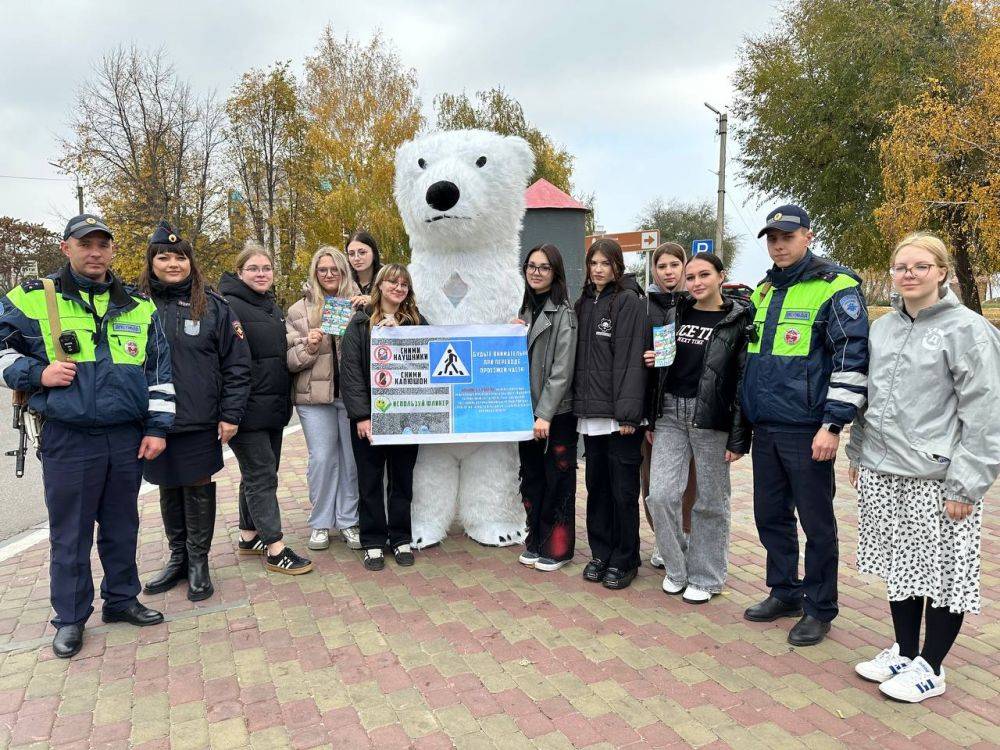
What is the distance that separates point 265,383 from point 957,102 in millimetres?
17074

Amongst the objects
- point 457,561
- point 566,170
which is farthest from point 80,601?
point 566,170

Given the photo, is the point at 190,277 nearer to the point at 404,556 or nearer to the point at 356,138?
the point at 404,556

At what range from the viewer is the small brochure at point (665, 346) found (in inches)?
140

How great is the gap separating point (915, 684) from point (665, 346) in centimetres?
186

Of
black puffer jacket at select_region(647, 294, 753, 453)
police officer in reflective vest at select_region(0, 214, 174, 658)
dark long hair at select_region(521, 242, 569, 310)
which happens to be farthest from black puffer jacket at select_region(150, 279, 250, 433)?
black puffer jacket at select_region(647, 294, 753, 453)

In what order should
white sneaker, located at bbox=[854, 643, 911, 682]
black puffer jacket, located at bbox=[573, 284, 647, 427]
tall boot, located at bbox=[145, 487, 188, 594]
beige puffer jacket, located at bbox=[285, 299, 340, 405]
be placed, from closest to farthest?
white sneaker, located at bbox=[854, 643, 911, 682] → black puffer jacket, located at bbox=[573, 284, 647, 427] → tall boot, located at bbox=[145, 487, 188, 594] → beige puffer jacket, located at bbox=[285, 299, 340, 405]

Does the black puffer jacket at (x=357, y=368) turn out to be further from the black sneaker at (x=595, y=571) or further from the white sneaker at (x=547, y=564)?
the black sneaker at (x=595, y=571)

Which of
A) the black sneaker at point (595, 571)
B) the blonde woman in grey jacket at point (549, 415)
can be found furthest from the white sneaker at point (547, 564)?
the black sneaker at point (595, 571)

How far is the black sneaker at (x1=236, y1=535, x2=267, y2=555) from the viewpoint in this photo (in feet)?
14.7

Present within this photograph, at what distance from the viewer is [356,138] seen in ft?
62.3

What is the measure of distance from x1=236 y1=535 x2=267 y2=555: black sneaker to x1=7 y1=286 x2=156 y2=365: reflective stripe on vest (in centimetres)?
168

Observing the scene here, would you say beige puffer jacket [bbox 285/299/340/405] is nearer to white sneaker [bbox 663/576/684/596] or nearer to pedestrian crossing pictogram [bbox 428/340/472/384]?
pedestrian crossing pictogram [bbox 428/340/472/384]

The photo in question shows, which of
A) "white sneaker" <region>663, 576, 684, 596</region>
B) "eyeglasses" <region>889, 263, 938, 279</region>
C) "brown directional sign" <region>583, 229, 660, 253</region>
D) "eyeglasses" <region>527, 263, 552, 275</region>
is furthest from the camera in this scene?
"brown directional sign" <region>583, 229, 660, 253</region>

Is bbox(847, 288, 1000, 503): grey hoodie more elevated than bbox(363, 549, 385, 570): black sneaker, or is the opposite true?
bbox(847, 288, 1000, 503): grey hoodie
